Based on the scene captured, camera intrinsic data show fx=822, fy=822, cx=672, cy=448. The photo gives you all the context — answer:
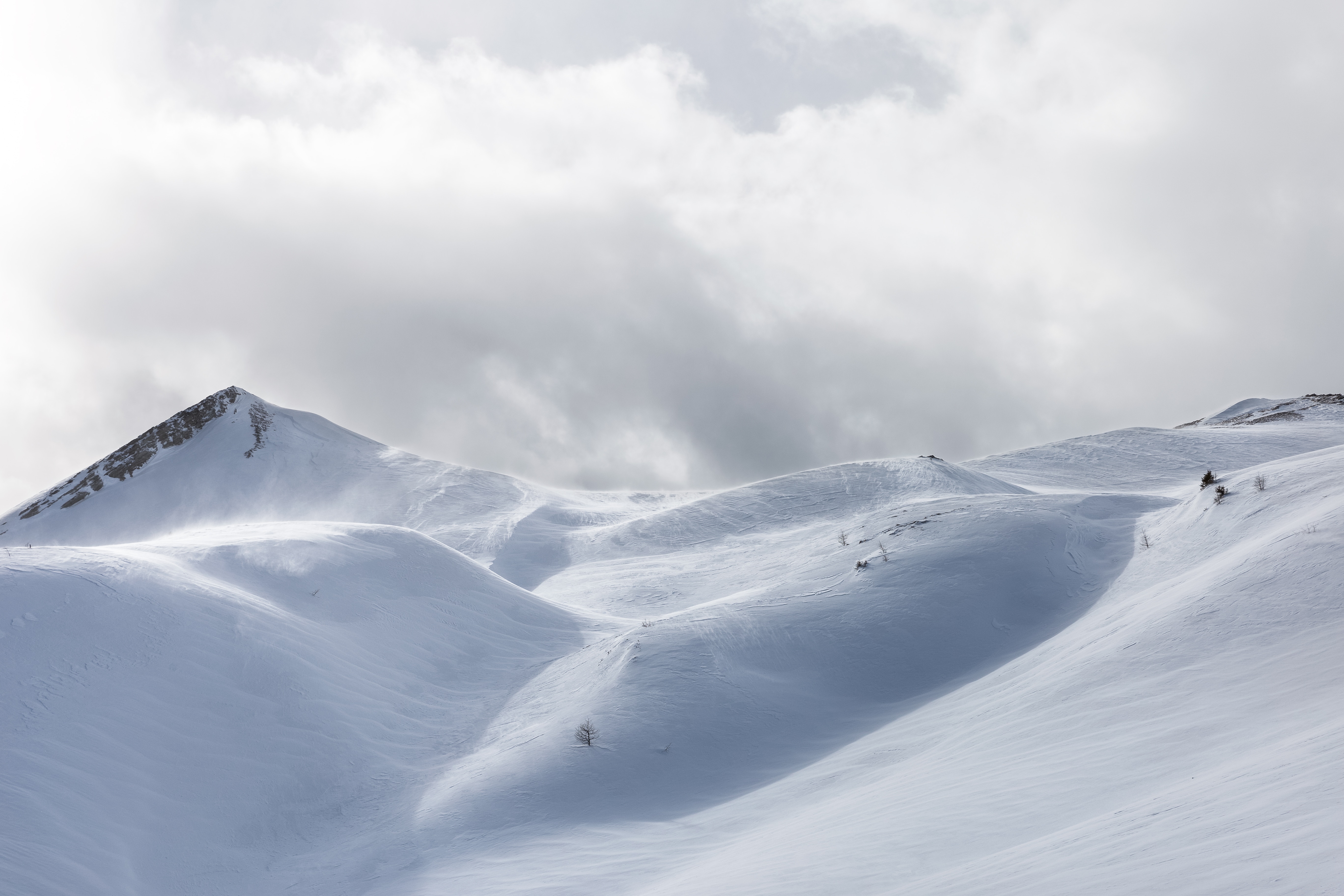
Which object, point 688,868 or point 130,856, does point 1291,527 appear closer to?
point 688,868

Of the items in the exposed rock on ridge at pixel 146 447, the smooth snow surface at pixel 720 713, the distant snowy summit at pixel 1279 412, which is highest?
the exposed rock on ridge at pixel 146 447

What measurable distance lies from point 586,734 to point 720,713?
7.15ft

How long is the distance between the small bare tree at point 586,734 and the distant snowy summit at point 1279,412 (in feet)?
129

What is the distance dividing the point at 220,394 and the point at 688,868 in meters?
50.6

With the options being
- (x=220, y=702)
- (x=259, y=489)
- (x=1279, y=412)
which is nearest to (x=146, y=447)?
(x=259, y=489)

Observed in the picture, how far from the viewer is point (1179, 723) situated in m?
8.31

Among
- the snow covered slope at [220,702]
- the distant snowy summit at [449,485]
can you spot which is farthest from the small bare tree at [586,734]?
the distant snowy summit at [449,485]

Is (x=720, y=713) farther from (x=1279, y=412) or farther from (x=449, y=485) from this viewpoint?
(x=1279, y=412)

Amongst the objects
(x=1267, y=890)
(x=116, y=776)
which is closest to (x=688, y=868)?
(x=1267, y=890)

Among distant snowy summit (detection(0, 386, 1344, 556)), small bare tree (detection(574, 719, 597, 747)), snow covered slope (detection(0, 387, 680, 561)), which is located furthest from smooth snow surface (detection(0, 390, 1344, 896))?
snow covered slope (detection(0, 387, 680, 561))

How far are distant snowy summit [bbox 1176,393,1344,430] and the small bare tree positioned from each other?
3946cm

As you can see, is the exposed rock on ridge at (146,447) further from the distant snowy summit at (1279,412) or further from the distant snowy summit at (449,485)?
the distant snowy summit at (1279,412)

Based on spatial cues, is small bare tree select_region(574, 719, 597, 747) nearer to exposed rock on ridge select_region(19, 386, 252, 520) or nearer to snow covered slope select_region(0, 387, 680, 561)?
snow covered slope select_region(0, 387, 680, 561)

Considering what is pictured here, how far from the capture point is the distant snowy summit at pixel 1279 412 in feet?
154
